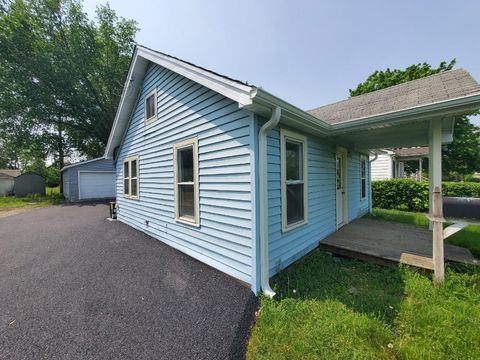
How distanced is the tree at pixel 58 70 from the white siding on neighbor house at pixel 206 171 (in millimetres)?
16194

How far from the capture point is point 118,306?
2943mm

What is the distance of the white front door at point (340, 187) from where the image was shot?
596cm

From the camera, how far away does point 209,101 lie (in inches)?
152

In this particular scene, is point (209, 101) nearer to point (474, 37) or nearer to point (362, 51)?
point (362, 51)

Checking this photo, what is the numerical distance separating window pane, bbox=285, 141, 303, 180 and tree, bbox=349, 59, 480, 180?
781 inches

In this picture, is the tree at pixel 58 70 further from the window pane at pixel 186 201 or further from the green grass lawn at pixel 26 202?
the window pane at pixel 186 201

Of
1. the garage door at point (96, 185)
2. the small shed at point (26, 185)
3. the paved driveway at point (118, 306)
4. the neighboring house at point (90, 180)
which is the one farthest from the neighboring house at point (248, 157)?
the small shed at point (26, 185)

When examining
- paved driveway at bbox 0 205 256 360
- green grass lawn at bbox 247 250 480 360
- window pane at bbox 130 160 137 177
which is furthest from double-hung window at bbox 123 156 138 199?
green grass lawn at bbox 247 250 480 360

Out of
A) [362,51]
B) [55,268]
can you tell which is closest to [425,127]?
[362,51]

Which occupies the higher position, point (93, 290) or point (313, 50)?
point (313, 50)

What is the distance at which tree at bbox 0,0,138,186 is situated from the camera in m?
15.7

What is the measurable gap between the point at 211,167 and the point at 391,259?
364 centimetres

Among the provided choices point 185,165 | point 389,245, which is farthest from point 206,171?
point 389,245

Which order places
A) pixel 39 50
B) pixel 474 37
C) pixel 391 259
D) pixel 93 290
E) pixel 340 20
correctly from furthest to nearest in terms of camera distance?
pixel 39 50
pixel 474 37
pixel 340 20
pixel 391 259
pixel 93 290
